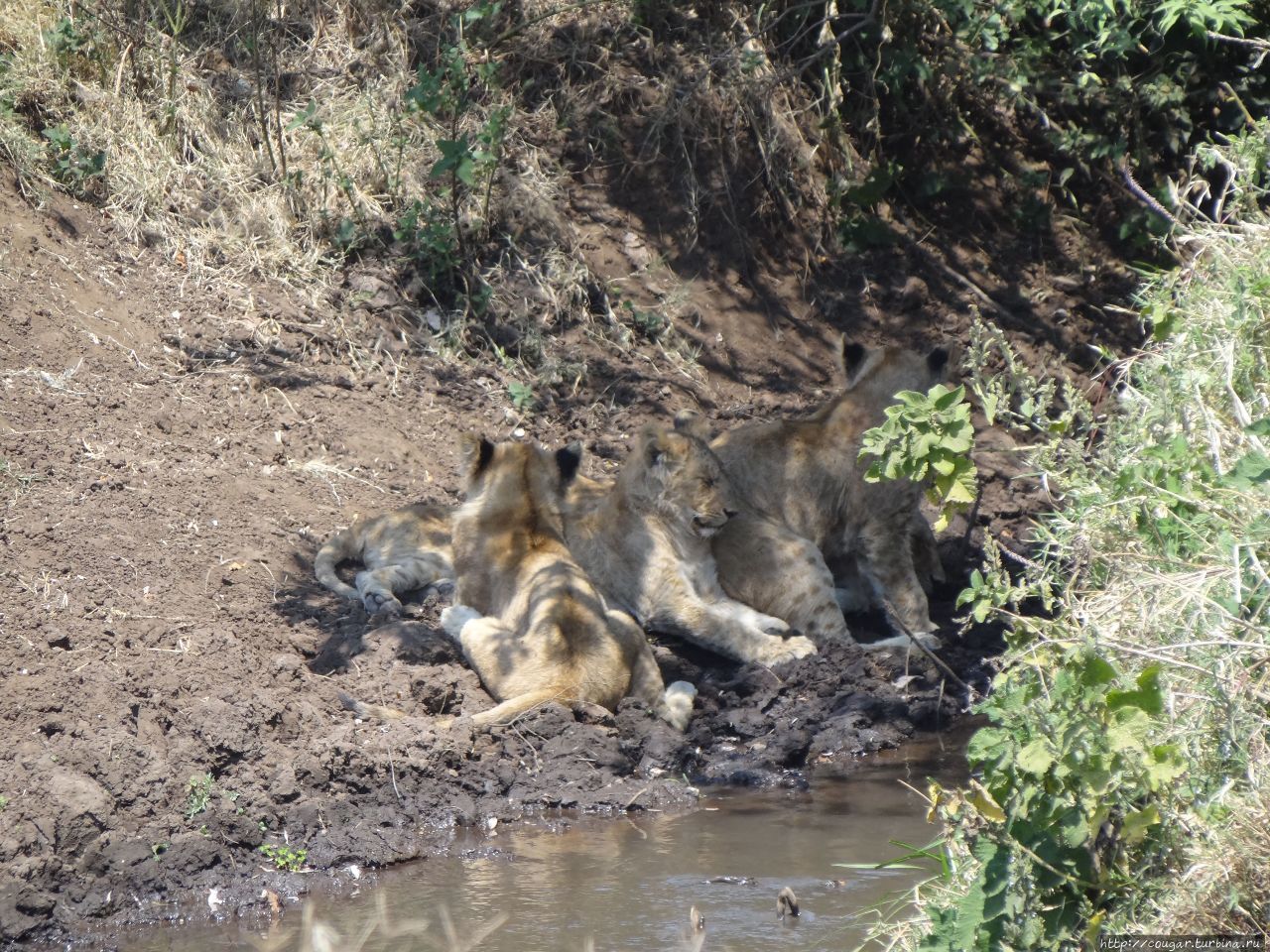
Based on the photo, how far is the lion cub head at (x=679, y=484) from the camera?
8453 mm

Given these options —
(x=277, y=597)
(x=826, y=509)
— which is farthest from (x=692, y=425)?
(x=277, y=597)

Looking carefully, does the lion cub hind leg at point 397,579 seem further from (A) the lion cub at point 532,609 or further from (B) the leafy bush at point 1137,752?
(B) the leafy bush at point 1137,752

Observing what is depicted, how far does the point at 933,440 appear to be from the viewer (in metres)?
5.01

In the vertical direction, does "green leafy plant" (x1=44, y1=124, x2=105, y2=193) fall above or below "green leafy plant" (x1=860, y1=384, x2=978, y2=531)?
above

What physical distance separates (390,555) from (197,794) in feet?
8.15

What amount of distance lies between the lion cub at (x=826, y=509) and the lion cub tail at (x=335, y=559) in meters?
2.08

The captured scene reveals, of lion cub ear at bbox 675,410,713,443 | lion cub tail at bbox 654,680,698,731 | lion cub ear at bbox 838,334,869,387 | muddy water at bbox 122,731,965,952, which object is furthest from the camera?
lion cub ear at bbox 838,334,869,387

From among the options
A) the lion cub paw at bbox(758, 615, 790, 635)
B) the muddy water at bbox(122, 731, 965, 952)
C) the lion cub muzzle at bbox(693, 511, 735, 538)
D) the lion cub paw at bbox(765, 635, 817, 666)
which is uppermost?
the lion cub muzzle at bbox(693, 511, 735, 538)

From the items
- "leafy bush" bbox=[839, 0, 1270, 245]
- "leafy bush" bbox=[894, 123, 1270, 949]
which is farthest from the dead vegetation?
"leafy bush" bbox=[894, 123, 1270, 949]

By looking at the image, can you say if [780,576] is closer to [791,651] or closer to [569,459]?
[791,651]

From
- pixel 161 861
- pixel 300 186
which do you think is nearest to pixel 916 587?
pixel 161 861

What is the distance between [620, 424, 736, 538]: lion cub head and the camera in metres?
8.45

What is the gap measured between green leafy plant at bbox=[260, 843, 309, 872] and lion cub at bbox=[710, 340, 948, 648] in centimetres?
338

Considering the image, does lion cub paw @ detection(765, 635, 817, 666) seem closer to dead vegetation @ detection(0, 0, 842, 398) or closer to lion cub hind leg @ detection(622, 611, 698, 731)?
lion cub hind leg @ detection(622, 611, 698, 731)
